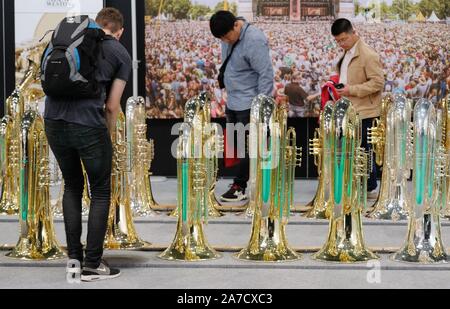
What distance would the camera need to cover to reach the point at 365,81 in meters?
8.30

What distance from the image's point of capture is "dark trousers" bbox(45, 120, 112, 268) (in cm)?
508

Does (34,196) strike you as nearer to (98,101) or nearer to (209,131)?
(98,101)

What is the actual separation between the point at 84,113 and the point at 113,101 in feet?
0.85

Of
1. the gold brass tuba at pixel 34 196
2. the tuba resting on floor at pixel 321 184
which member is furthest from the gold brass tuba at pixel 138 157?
the gold brass tuba at pixel 34 196

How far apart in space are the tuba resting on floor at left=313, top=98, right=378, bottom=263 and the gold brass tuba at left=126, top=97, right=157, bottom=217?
225cm

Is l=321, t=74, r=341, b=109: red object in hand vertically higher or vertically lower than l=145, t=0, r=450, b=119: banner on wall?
lower

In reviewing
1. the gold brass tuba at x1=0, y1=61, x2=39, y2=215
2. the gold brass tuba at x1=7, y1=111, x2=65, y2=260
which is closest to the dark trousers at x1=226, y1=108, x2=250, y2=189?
the gold brass tuba at x1=0, y1=61, x2=39, y2=215

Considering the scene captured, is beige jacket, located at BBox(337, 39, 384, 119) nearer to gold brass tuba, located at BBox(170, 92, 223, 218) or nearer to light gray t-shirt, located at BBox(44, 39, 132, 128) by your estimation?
gold brass tuba, located at BBox(170, 92, 223, 218)

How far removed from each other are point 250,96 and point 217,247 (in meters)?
2.22

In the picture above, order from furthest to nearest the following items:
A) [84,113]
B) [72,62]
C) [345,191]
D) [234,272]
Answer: [345,191] < [234,272] < [84,113] < [72,62]

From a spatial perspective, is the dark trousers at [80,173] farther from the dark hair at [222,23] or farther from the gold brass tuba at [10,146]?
the dark hair at [222,23]

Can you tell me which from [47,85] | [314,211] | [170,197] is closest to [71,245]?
[47,85]

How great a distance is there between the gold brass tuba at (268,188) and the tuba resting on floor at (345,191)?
0.29 metres

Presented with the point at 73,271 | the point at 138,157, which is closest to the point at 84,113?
the point at 73,271
